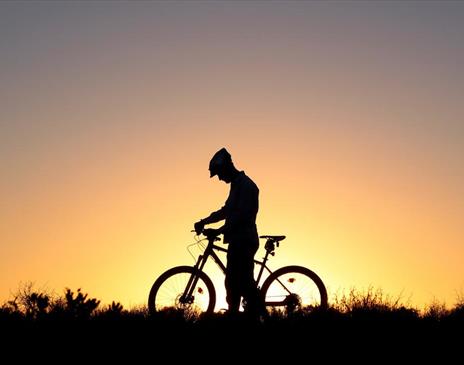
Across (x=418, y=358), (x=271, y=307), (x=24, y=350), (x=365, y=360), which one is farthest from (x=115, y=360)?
(x=271, y=307)

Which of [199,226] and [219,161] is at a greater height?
[219,161]

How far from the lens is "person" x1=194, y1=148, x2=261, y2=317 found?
12625 millimetres

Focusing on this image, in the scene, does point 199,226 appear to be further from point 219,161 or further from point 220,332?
point 220,332

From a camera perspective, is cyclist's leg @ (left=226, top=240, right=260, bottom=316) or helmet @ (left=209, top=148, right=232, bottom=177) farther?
cyclist's leg @ (left=226, top=240, right=260, bottom=316)

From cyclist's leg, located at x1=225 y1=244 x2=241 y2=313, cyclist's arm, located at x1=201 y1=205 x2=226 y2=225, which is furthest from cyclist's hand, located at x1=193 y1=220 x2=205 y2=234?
cyclist's leg, located at x1=225 y1=244 x2=241 y2=313

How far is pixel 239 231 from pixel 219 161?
119 cm

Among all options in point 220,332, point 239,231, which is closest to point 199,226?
point 239,231

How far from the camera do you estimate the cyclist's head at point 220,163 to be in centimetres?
1261

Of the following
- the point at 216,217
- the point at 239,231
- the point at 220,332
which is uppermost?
the point at 216,217

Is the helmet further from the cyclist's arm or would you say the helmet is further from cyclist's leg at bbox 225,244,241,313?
cyclist's leg at bbox 225,244,241,313

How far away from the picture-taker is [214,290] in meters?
13.2

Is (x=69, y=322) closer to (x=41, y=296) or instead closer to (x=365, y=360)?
(x=41, y=296)

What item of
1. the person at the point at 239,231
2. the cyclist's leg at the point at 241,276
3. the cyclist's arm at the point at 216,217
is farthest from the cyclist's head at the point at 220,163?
the cyclist's leg at the point at 241,276

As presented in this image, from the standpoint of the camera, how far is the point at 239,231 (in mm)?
12695
